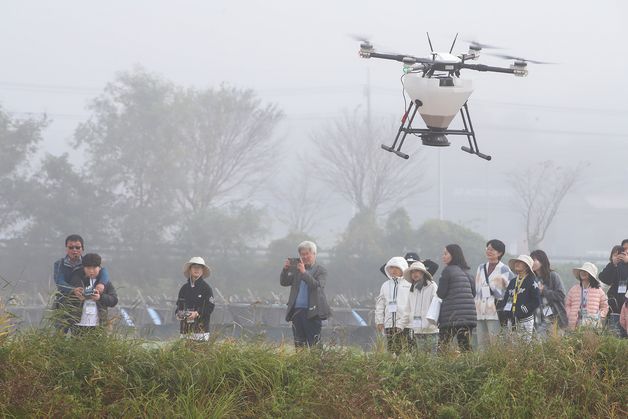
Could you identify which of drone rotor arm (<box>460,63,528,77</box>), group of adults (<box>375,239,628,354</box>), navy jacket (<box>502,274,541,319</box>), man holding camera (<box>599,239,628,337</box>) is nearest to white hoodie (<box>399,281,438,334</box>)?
group of adults (<box>375,239,628,354</box>)

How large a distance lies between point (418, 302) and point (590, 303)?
7.57 feet

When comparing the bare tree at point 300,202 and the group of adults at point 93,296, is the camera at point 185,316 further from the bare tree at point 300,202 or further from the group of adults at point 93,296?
the bare tree at point 300,202

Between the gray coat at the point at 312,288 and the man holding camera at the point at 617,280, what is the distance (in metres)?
3.44

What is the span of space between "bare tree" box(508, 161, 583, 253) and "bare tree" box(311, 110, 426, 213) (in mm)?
5177

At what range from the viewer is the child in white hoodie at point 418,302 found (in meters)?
10.5

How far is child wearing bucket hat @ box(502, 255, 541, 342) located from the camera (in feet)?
32.8

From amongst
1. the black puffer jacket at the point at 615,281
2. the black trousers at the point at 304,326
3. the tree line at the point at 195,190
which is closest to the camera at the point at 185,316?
the black trousers at the point at 304,326

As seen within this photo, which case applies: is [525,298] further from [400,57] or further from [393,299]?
[400,57]

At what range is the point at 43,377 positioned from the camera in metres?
7.73

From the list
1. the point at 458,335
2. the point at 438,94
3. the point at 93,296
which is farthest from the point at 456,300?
the point at 93,296

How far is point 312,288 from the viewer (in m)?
10.9

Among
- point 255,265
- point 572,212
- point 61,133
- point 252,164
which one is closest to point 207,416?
point 255,265

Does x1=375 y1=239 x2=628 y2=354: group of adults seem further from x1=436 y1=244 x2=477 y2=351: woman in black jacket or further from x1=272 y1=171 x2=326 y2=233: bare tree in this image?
x1=272 y1=171 x2=326 y2=233: bare tree

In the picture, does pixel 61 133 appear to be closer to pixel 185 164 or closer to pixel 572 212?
pixel 185 164
